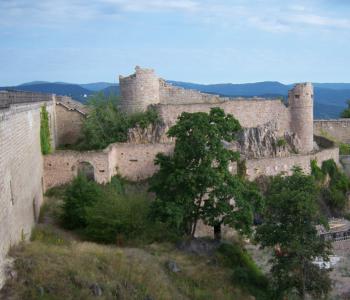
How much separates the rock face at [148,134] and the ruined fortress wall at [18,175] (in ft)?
27.5

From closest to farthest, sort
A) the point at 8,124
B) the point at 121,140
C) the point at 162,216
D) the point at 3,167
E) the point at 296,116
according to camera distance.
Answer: the point at 3,167, the point at 8,124, the point at 162,216, the point at 121,140, the point at 296,116

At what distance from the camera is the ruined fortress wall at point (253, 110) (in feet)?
122

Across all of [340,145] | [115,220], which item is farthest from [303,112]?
[115,220]

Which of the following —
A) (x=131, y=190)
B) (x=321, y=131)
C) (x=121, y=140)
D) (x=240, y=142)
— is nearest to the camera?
(x=131, y=190)

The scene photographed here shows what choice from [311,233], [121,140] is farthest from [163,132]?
[311,233]

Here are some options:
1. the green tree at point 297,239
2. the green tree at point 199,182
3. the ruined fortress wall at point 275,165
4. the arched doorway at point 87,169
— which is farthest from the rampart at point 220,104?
the green tree at point 297,239

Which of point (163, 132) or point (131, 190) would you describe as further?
point (163, 132)

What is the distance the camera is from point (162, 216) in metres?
23.7

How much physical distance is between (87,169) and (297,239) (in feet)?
48.3

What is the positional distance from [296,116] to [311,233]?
69.9 feet

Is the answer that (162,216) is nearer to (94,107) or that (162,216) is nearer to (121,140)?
(121,140)

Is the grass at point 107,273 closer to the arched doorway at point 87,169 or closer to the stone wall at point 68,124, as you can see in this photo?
the arched doorway at point 87,169

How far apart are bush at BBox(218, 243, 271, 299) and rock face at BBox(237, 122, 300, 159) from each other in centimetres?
1191

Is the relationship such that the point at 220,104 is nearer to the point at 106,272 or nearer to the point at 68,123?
the point at 68,123
